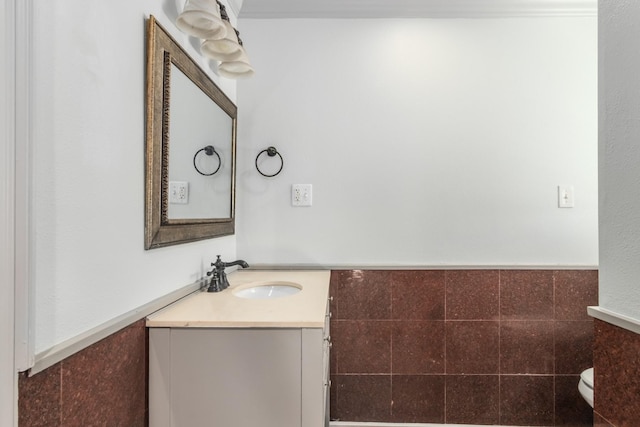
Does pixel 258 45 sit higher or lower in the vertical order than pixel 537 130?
higher

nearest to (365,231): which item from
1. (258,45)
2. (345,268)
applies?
(345,268)

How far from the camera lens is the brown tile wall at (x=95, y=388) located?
0.60 m

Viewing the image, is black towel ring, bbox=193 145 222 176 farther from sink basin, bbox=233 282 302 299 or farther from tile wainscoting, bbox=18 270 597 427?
tile wainscoting, bbox=18 270 597 427

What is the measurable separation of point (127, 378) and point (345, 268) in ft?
3.73

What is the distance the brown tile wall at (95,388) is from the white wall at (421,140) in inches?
37.3

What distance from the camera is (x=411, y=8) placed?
5.79ft

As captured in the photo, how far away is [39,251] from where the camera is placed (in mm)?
611

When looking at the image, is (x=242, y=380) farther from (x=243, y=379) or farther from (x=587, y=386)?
(x=587, y=386)

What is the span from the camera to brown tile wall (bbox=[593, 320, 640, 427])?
776 millimetres

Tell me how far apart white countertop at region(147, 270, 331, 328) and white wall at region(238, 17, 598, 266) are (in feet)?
1.86

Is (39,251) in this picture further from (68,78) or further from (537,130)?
(537,130)

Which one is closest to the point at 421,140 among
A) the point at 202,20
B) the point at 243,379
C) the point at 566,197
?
the point at 566,197

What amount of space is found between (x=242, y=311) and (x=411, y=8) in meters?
1.85

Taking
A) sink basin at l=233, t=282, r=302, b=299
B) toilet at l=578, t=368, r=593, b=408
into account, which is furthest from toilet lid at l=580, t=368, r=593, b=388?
sink basin at l=233, t=282, r=302, b=299
